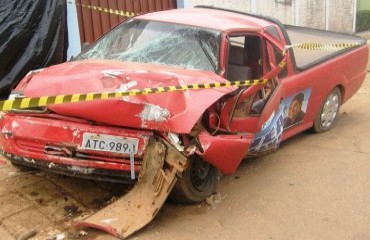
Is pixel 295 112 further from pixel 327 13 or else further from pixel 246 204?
pixel 327 13

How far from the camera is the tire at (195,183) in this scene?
4.35 m

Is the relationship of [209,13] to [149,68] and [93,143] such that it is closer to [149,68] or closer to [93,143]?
[149,68]

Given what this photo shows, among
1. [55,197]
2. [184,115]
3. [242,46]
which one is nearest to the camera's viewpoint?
[184,115]

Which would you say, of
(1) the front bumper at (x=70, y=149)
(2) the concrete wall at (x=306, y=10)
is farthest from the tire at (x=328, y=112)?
(2) the concrete wall at (x=306, y=10)

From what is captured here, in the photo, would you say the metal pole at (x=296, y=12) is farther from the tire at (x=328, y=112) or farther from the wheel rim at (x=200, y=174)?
the wheel rim at (x=200, y=174)

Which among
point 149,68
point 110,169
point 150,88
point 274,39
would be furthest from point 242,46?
point 110,169

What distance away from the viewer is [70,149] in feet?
13.3

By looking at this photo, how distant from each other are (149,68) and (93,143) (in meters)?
1.00

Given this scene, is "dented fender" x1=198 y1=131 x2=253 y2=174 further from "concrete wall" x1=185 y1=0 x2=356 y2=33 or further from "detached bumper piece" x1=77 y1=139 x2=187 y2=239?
"concrete wall" x1=185 y1=0 x2=356 y2=33

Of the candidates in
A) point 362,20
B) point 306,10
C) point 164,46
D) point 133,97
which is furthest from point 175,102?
point 362,20

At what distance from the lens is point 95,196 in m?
4.69

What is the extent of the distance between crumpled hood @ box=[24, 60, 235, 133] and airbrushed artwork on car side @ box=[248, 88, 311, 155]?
2.59ft

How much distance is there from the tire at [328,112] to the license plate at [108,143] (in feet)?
11.0

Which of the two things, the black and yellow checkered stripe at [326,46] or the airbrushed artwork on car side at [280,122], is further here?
the black and yellow checkered stripe at [326,46]
